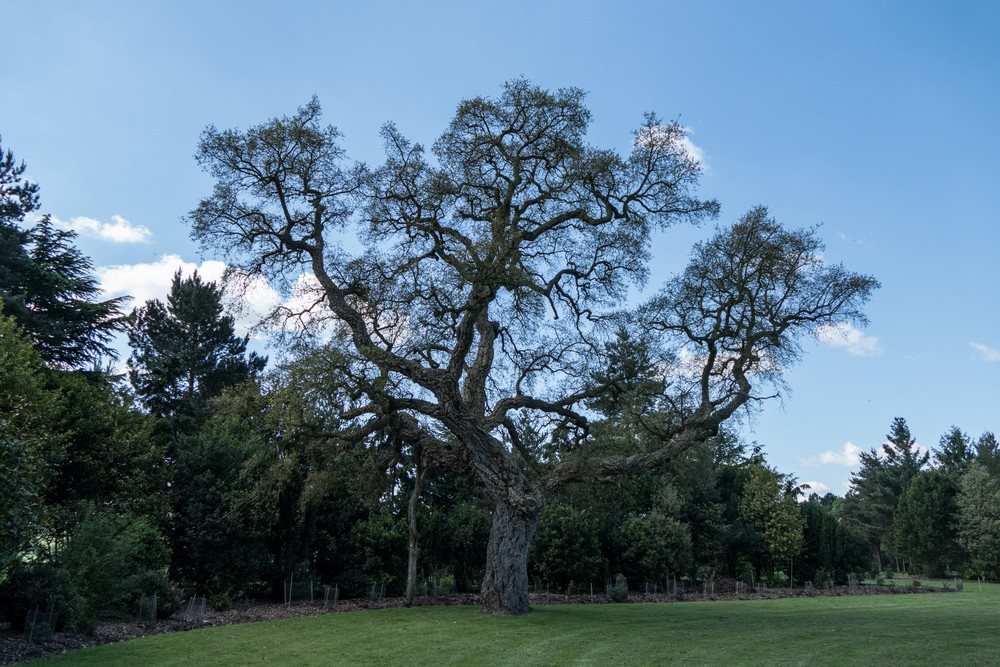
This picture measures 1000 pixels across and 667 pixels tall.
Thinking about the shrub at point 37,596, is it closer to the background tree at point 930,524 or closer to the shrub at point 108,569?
the shrub at point 108,569

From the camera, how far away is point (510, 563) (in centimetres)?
1745

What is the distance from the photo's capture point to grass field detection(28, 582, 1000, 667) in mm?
Result: 11000

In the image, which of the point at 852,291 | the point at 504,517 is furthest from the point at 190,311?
the point at 852,291

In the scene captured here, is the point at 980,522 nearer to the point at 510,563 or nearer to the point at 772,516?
the point at 772,516

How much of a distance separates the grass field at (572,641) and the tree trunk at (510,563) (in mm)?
666

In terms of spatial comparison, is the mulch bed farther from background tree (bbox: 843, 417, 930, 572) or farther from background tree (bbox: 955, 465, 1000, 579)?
background tree (bbox: 843, 417, 930, 572)

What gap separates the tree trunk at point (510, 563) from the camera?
56.7ft

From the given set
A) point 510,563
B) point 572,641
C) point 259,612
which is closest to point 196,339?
point 259,612

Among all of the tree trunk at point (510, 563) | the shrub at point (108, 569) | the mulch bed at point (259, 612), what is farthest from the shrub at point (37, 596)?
the tree trunk at point (510, 563)

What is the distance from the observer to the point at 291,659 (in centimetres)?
1086

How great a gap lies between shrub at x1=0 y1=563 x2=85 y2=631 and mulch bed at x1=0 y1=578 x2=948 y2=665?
11.0 inches

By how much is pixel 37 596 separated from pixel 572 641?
9873 mm

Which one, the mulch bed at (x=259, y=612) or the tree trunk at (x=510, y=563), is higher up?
the tree trunk at (x=510, y=563)

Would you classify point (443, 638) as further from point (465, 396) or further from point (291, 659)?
point (465, 396)
